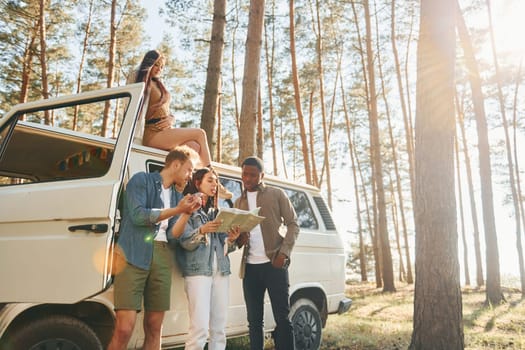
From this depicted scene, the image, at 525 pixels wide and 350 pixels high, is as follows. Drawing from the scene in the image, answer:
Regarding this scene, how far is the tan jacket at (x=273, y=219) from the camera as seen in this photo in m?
4.49

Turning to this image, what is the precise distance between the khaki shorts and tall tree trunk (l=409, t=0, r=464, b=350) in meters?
3.25

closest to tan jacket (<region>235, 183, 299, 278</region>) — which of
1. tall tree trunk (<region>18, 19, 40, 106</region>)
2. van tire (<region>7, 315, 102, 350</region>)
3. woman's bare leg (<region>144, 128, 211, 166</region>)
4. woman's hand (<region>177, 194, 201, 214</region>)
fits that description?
woman's bare leg (<region>144, 128, 211, 166</region>)

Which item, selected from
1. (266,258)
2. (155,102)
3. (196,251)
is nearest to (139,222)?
(196,251)

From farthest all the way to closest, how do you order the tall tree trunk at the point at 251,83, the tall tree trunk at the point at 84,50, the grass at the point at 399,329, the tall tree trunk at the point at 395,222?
the tall tree trunk at the point at 395,222, the tall tree trunk at the point at 84,50, the tall tree trunk at the point at 251,83, the grass at the point at 399,329

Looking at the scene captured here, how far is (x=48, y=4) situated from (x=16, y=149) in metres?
16.9

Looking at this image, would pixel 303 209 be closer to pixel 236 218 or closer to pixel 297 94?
pixel 236 218

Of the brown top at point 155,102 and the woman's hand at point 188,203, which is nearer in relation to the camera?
the woman's hand at point 188,203

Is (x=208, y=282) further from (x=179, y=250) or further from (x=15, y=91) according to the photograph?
(x=15, y=91)

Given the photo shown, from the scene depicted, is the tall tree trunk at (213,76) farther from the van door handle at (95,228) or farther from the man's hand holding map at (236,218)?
the van door handle at (95,228)

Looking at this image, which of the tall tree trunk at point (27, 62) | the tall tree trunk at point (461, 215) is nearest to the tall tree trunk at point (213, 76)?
the tall tree trunk at point (27, 62)

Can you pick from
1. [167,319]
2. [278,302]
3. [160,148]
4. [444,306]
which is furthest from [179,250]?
[444,306]

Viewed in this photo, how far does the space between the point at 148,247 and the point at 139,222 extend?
21cm

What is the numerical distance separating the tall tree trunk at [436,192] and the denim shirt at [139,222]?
3516 mm

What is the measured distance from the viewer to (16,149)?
3.98 m
